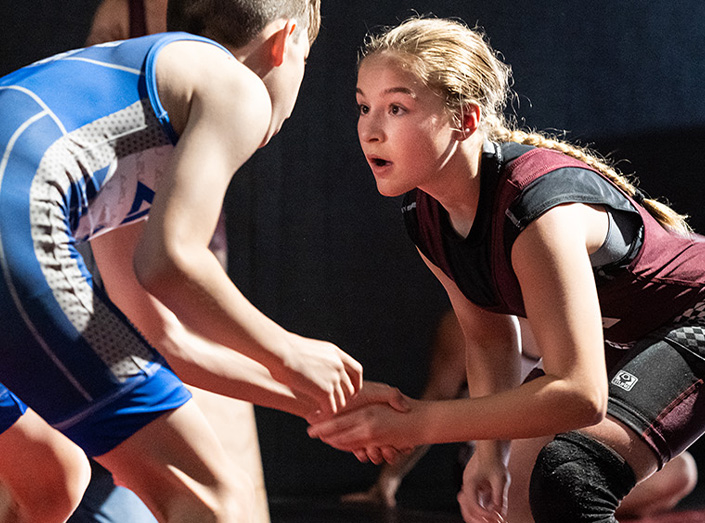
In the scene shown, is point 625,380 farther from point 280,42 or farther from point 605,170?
point 280,42

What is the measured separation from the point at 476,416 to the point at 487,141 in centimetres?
48

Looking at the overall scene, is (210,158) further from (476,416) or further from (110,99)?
(476,416)

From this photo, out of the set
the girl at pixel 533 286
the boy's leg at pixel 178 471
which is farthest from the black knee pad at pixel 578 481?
the boy's leg at pixel 178 471

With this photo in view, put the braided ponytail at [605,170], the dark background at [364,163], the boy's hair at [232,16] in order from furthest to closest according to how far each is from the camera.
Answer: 1. the dark background at [364,163]
2. the braided ponytail at [605,170]
3. the boy's hair at [232,16]

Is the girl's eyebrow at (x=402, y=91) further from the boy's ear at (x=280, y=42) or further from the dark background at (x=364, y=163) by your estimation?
the dark background at (x=364, y=163)

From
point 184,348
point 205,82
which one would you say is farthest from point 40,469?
point 205,82

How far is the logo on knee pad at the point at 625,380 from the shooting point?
4.40 ft

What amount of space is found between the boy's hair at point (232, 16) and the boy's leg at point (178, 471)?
579mm

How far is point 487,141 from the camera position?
1.46 metres

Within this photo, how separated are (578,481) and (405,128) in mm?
608

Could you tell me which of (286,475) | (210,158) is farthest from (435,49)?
(286,475)

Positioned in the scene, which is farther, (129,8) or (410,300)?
(410,300)

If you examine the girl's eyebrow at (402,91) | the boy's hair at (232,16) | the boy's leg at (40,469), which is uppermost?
the boy's hair at (232,16)

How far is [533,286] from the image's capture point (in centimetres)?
123
